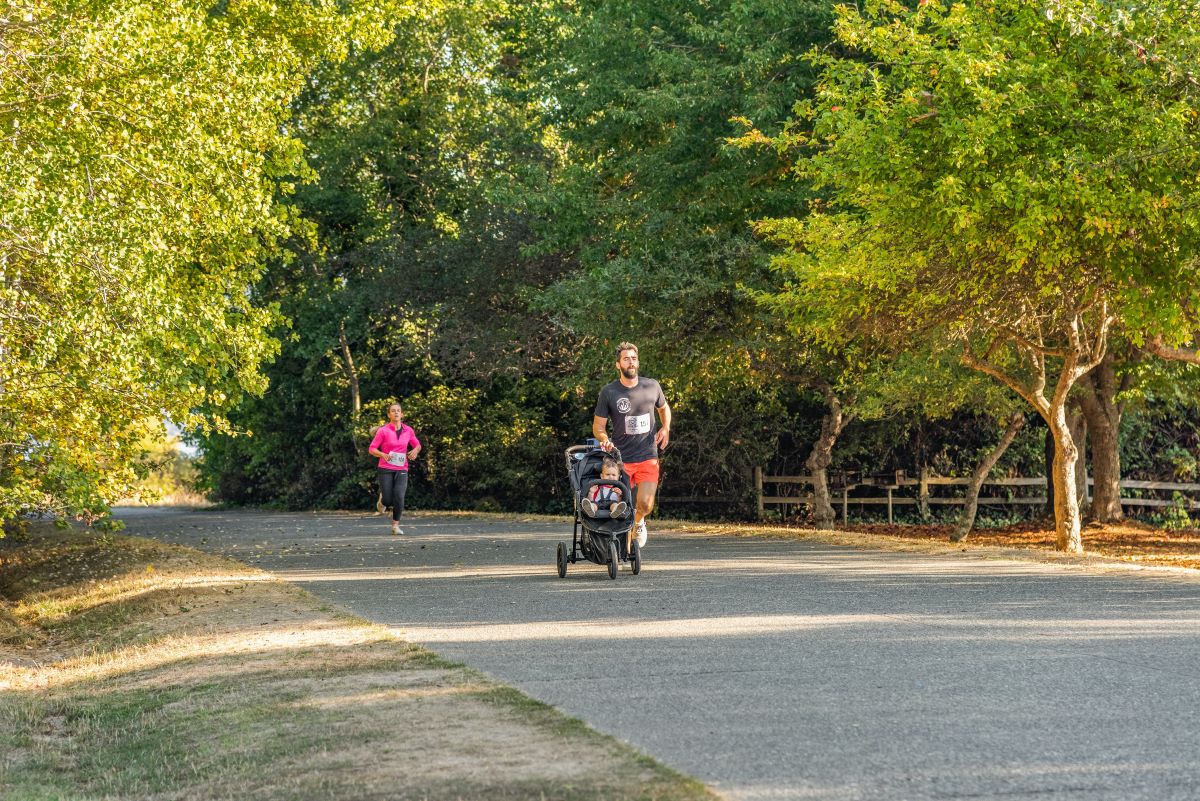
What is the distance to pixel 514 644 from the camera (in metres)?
9.88

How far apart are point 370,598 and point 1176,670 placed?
7.51m

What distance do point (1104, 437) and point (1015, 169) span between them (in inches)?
590

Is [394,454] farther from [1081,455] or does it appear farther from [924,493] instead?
[1081,455]

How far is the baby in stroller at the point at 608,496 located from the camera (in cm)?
1389

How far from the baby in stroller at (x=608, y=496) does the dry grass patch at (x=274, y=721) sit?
280cm

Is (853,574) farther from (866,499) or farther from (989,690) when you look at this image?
(866,499)

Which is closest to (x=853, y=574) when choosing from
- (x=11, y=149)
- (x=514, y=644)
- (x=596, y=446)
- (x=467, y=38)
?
(x=596, y=446)

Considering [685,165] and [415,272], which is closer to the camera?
[685,165]

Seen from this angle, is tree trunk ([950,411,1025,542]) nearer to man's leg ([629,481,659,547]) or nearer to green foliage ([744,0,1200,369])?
green foliage ([744,0,1200,369])

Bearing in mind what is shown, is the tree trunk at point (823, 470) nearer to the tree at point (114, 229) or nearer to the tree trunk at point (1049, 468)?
the tree trunk at point (1049, 468)

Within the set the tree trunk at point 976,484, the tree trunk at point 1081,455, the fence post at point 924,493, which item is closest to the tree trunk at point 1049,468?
the tree trunk at point 1081,455

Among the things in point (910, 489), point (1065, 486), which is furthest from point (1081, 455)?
point (1065, 486)

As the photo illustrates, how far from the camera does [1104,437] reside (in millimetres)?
28062

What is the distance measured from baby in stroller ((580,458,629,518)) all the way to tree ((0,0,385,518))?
4.32m
